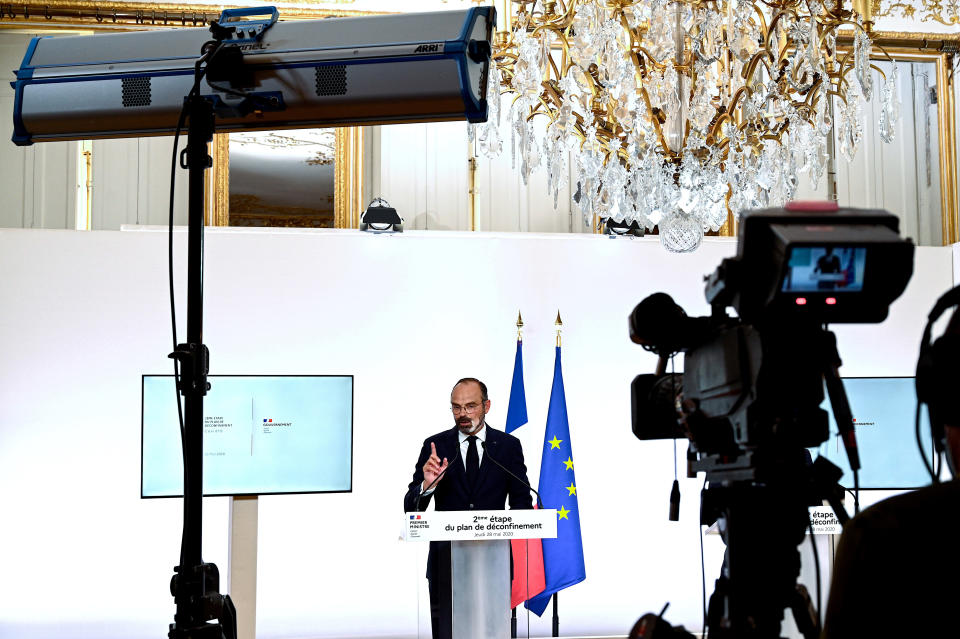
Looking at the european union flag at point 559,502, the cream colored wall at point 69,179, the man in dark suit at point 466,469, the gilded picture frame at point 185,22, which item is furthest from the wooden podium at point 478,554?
the cream colored wall at point 69,179

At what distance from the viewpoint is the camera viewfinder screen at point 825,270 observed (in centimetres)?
110

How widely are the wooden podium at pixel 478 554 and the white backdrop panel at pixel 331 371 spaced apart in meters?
1.64

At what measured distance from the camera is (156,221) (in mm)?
6133

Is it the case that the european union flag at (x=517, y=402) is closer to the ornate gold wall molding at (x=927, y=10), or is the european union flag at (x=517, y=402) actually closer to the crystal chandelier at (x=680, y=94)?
Result: the crystal chandelier at (x=680, y=94)

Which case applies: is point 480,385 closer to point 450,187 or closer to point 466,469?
point 466,469

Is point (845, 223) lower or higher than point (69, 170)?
lower

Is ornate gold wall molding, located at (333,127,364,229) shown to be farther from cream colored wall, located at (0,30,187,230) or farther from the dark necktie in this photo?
the dark necktie

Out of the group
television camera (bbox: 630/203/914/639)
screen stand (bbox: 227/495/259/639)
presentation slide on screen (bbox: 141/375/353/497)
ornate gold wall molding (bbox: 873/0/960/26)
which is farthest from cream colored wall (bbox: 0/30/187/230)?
television camera (bbox: 630/203/914/639)

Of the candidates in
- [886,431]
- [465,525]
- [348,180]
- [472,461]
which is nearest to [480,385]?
[472,461]

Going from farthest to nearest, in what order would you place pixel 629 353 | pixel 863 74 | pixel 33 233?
pixel 629 353, pixel 33 233, pixel 863 74

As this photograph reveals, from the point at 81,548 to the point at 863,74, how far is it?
4.73 metres

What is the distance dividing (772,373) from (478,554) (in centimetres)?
300

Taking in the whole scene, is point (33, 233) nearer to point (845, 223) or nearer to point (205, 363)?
point (205, 363)

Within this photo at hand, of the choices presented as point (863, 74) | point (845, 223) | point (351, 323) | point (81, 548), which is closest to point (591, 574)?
point (351, 323)
